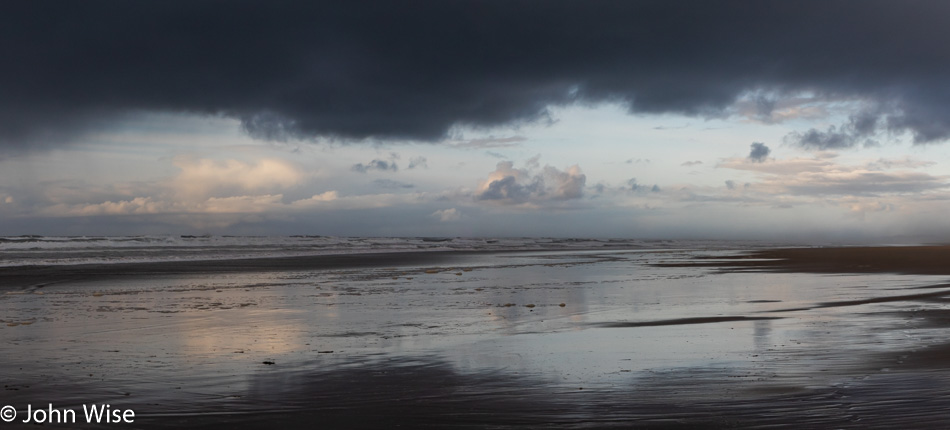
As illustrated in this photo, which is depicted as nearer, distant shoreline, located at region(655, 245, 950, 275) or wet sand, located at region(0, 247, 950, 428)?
wet sand, located at region(0, 247, 950, 428)

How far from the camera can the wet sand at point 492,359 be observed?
282 inches

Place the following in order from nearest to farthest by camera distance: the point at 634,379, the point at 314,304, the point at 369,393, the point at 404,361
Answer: the point at 369,393 → the point at 634,379 → the point at 404,361 → the point at 314,304

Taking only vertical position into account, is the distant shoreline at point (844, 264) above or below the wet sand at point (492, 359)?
above

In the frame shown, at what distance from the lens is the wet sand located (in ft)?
23.5

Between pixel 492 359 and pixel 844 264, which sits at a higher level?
pixel 844 264

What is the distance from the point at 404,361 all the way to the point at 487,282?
17148 mm

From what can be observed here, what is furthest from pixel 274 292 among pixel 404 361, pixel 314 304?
pixel 404 361

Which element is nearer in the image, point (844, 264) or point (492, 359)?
point (492, 359)

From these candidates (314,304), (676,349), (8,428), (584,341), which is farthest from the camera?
(314,304)

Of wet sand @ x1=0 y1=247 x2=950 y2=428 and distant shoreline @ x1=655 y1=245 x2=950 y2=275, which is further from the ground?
distant shoreline @ x1=655 y1=245 x2=950 y2=275

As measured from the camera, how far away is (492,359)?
10.4 m

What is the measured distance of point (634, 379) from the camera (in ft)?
28.7

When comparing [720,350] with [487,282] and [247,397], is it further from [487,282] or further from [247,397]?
[487,282]

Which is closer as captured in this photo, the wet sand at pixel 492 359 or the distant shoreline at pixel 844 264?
the wet sand at pixel 492 359
